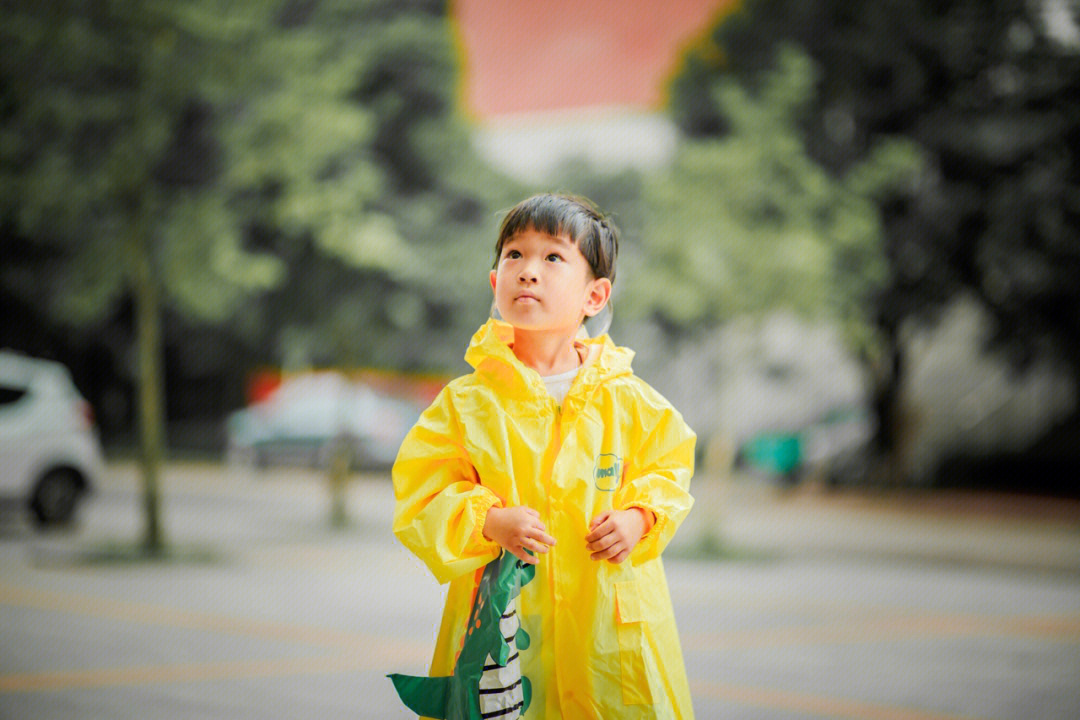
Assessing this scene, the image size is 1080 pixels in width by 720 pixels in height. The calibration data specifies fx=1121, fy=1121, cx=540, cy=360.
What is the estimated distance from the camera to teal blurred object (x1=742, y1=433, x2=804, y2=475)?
16.0m

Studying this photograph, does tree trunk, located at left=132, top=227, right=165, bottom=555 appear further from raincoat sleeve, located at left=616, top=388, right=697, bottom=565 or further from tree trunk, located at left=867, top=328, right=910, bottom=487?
tree trunk, located at left=867, top=328, right=910, bottom=487

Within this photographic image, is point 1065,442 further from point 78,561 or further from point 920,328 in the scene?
point 78,561

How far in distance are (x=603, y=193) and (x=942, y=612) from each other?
21.3 ft

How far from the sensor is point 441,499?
1.92 m

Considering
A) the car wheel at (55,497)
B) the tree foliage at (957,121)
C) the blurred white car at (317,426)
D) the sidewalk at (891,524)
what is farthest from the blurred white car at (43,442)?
the tree foliage at (957,121)

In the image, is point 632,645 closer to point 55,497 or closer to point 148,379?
point 148,379

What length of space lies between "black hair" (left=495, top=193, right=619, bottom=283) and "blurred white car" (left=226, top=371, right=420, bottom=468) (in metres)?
13.1

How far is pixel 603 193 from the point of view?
12.2 meters

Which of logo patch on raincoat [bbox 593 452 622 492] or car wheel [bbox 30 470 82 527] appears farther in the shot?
car wheel [bbox 30 470 82 527]

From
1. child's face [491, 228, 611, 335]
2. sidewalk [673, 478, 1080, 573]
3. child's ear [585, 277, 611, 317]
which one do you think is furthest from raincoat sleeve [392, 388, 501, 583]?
sidewalk [673, 478, 1080, 573]

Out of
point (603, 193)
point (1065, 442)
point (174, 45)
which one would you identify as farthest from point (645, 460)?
point (1065, 442)

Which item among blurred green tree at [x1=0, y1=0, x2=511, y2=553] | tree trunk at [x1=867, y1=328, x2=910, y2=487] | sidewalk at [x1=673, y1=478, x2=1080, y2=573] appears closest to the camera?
blurred green tree at [x1=0, y1=0, x2=511, y2=553]

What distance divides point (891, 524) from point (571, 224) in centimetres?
1069

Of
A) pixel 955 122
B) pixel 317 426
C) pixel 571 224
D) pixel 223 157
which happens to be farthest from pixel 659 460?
pixel 317 426
